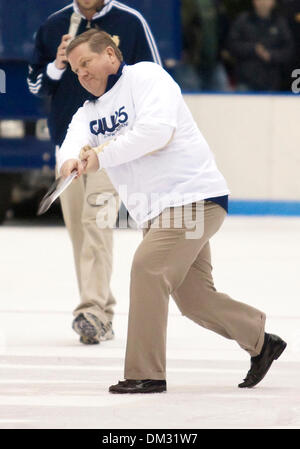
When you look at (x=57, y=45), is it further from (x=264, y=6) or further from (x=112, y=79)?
(x=264, y=6)

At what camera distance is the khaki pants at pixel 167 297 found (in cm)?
554

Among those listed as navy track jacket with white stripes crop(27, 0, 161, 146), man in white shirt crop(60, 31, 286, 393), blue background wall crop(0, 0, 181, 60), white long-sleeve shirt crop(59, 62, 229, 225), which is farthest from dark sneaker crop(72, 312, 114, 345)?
blue background wall crop(0, 0, 181, 60)

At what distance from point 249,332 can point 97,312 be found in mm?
1500

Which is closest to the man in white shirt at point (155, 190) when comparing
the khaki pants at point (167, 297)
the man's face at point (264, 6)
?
the khaki pants at point (167, 297)

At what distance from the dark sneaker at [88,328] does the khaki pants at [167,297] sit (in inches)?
50.2

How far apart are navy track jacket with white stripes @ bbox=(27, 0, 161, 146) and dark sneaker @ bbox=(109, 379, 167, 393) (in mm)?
2059

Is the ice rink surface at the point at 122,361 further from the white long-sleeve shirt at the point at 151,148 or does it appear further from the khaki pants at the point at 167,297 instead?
the white long-sleeve shirt at the point at 151,148

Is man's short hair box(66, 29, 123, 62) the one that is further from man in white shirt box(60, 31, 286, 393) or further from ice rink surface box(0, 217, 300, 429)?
ice rink surface box(0, 217, 300, 429)

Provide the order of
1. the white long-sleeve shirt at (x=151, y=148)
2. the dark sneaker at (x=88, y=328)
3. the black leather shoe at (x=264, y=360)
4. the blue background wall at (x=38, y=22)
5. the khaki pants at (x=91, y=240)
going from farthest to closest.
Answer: the blue background wall at (x=38, y=22), the khaki pants at (x=91, y=240), the dark sneaker at (x=88, y=328), the black leather shoe at (x=264, y=360), the white long-sleeve shirt at (x=151, y=148)

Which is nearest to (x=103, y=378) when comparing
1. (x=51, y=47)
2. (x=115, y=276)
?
(x=51, y=47)

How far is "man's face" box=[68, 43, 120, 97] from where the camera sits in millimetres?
5715

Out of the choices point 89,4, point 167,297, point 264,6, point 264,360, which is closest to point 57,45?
point 89,4

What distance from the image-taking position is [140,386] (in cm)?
562

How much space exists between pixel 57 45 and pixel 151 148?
2.05 metres
